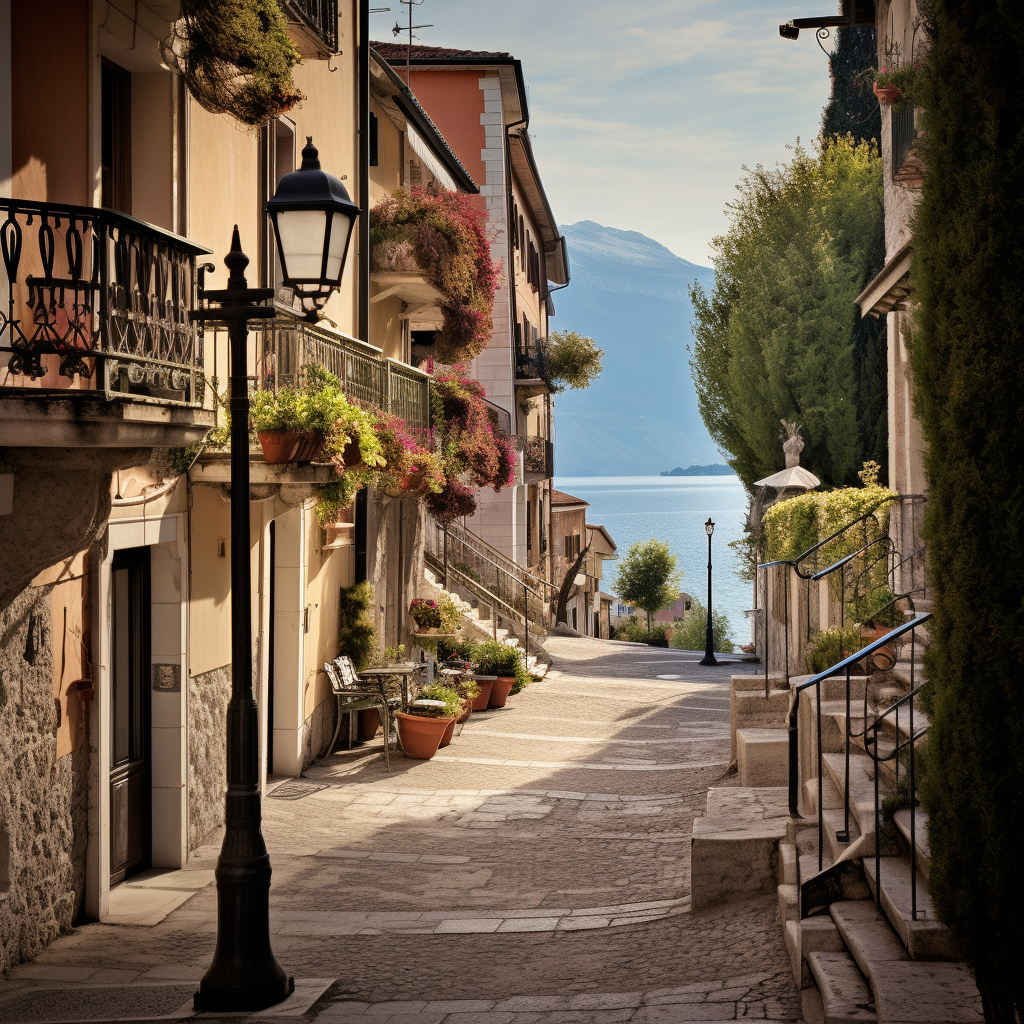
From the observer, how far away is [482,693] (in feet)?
56.6

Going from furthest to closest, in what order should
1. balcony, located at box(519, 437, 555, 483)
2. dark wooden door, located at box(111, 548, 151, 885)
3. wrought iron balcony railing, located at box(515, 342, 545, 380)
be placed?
balcony, located at box(519, 437, 555, 483) → wrought iron balcony railing, located at box(515, 342, 545, 380) → dark wooden door, located at box(111, 548, 151, 885)

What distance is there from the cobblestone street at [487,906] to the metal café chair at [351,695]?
447mm

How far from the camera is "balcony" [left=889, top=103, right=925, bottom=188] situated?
1198 cm

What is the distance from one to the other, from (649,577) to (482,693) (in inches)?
1585

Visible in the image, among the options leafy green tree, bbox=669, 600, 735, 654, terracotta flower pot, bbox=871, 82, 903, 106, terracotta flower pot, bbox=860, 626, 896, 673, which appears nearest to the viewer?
terracotta flower pot, bbox=860, 626, 896, 673

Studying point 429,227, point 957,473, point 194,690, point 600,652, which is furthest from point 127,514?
point 600,652

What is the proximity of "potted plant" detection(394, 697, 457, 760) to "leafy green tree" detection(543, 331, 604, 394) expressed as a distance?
17967 millimetres

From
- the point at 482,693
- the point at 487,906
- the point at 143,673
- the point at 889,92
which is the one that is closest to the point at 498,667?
the point at 482,693

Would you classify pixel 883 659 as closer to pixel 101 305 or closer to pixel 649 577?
pixel 101 305

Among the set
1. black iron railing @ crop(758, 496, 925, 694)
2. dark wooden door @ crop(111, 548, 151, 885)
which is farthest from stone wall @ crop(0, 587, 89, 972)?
black iron railing @ crop(758, 496, 925, 694)

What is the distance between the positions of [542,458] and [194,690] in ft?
77.1

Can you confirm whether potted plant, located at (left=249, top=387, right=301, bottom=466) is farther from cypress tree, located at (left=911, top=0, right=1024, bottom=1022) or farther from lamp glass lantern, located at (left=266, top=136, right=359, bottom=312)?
cypress tree, located at (left=911, top=0, right=1024, bottom=1022)

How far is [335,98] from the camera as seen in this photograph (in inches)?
542

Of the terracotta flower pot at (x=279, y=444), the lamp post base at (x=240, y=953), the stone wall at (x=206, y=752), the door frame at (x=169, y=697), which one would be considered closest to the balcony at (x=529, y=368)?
the stone wall at (x=206, y=752)
